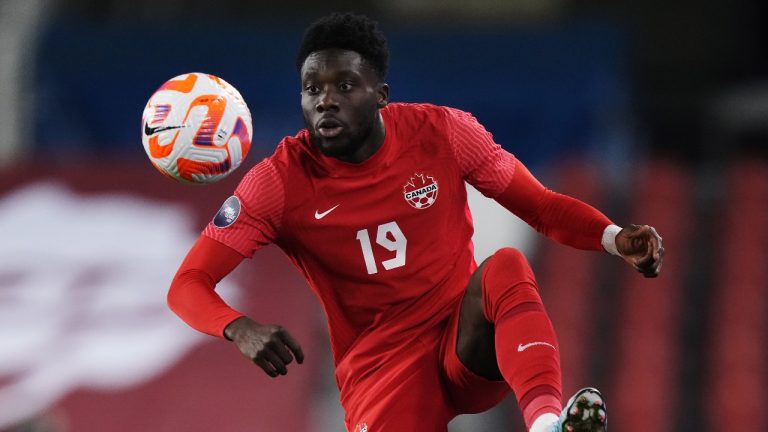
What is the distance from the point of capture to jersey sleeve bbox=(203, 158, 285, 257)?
4.00m

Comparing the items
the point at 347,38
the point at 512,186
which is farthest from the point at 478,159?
the point at 347,38

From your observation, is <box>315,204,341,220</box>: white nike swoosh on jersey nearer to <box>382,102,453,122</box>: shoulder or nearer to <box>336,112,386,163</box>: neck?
<box>336,112,386,163</box>: neck

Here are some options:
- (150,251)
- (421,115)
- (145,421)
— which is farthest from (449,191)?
(150,251)

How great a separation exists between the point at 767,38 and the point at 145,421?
254 inches

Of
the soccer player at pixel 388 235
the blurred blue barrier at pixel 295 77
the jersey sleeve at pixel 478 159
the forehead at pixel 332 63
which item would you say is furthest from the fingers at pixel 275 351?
the blurred blue barrier at pixel 295 77

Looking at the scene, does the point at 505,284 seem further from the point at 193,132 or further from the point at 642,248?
the point at 193,132

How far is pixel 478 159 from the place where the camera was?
428 cm

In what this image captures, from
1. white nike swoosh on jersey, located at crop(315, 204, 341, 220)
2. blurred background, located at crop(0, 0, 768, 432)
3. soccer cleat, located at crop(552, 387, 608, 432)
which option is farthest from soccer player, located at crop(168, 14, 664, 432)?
blurred background, located at crop(0, 0, 768, 432)

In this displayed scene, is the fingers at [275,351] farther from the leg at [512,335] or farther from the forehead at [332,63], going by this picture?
the forehead at [332,63]

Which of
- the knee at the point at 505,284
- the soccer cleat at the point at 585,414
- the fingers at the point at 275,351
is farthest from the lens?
the knee at the point at 505,284

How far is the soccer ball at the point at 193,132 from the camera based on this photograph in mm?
4047

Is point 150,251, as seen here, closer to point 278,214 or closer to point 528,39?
point 528,39

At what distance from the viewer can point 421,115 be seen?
436cm

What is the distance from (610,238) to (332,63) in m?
1.06
